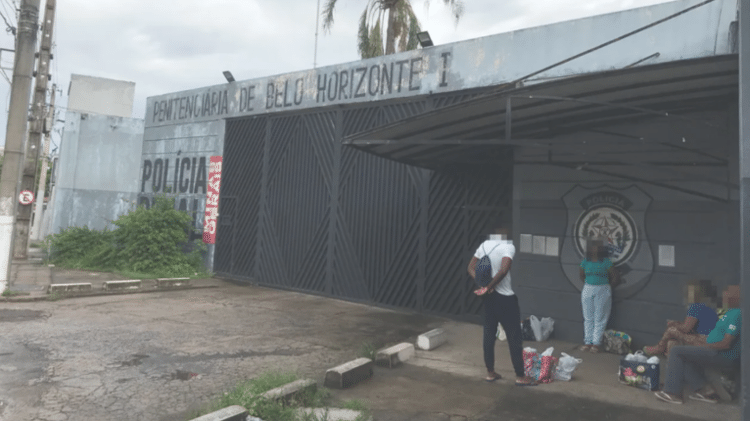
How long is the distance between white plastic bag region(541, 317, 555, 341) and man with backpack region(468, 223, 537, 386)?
7.38ft

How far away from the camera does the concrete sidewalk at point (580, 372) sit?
4.96 meters

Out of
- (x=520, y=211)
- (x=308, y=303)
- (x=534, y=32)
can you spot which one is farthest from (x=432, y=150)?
(x=308, y=303)

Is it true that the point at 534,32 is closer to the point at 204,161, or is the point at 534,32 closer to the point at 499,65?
the point at 499,65

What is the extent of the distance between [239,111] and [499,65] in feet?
24.9

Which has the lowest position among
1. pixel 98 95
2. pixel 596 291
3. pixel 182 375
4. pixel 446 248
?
pixel 182 375

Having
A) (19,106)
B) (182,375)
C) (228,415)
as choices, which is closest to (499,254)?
(228,415)

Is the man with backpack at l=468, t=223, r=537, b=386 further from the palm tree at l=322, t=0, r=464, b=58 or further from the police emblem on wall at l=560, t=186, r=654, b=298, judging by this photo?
the palm tree at l=322, t=0, r=464, b=58

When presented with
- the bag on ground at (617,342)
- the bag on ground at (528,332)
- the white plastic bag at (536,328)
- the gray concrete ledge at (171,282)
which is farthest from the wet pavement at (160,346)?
the bag on ground at (617,342)

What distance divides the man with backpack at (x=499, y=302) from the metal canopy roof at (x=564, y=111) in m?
1.21

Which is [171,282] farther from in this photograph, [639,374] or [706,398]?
[706,398]

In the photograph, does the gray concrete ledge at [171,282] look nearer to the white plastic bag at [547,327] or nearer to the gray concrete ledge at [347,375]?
the gray concrete ledge at [347,375]

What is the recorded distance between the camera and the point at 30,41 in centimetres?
1095

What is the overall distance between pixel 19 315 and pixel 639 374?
923 cm

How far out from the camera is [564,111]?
6836 mm
